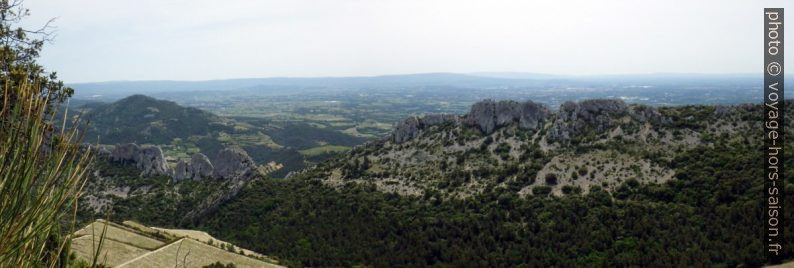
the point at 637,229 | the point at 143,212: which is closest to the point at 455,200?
the point at 637,229

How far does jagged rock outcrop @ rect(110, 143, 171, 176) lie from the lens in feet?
259

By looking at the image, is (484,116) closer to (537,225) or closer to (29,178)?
(537,225)

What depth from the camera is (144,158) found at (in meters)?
79.6

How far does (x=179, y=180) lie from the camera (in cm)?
7775

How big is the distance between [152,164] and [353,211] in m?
43.9

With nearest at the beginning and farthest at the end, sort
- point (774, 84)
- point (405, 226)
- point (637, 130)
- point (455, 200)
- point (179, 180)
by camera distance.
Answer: point (774, 84), point (405, 226), point (455, 200), point (637, 130), point (179, 180)

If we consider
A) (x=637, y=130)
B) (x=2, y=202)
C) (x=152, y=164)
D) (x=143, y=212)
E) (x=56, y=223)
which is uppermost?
(x=2, y=202)

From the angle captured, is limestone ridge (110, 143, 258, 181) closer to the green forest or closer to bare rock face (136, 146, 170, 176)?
bare rock face (136, 146, 170, 176)

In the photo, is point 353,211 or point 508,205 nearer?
point 508,205

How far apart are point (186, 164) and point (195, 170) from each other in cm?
245

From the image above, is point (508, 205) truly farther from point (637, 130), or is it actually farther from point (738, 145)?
point (738, 145)

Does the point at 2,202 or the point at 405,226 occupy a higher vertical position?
the point at 2,202

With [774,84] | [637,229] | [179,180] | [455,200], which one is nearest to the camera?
[774,84]

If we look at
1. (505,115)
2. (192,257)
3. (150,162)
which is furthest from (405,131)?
(150,162)
